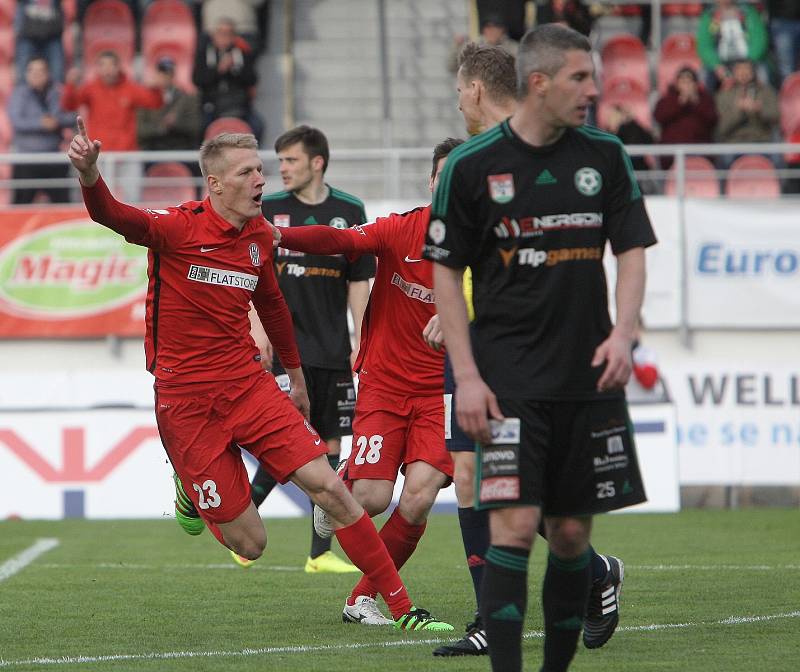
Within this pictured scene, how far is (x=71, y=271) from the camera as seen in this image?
52.7 feet

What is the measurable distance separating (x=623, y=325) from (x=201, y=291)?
8.55 feet

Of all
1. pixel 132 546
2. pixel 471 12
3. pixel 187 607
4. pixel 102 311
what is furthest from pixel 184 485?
pixel 471 12

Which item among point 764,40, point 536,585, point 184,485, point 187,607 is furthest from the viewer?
point 764,40

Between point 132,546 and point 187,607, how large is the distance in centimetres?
383

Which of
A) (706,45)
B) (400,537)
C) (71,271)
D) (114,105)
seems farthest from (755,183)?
(400,537)

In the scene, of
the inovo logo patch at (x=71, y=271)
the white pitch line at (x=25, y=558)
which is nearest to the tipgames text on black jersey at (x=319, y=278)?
the white pitch line at (x=25, y=558)

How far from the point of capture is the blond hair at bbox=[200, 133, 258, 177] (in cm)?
710

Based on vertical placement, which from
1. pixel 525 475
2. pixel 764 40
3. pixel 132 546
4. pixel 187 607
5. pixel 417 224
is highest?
pixel 764 40

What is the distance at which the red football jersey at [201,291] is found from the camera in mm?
7043

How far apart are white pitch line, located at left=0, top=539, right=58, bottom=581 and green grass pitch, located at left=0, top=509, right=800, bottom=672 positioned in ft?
0.24

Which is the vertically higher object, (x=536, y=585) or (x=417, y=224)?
(x=417, y=224)

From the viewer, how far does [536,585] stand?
8.69m

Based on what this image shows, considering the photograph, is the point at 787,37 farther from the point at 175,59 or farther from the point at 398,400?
the point at 398,400

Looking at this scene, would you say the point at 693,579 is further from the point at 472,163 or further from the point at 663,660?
the point at 472,163
